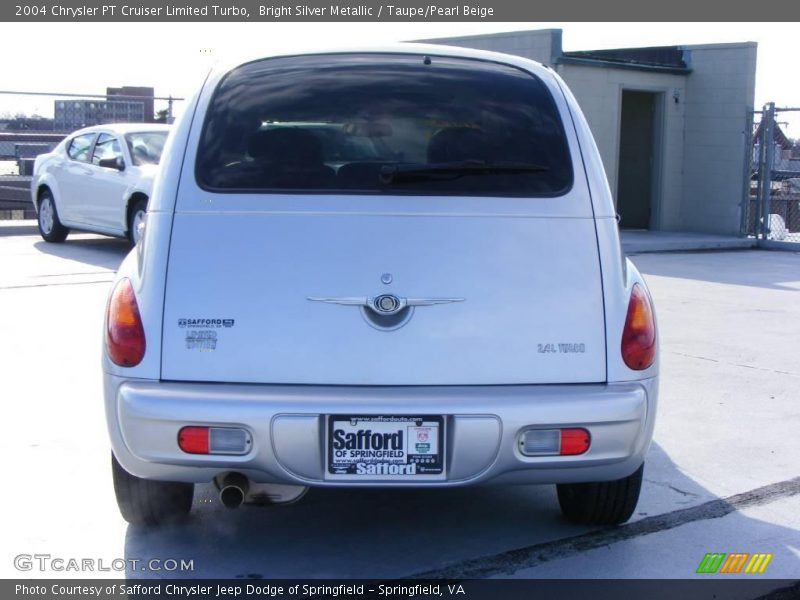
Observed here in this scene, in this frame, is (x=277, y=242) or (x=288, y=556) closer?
(x=277, y=242)

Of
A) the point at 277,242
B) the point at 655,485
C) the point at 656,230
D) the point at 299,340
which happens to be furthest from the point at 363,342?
the point at 656,230

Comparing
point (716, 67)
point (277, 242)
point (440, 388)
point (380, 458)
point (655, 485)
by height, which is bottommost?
point (655, 485)

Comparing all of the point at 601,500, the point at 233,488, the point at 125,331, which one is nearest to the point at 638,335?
the point at 601,500

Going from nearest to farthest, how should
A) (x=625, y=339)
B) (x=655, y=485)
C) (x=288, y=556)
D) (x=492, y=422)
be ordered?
(x=492, y=422), (x=625, y=339), (x=288, y=556), (x=655, y=485)

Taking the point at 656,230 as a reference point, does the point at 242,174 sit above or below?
above

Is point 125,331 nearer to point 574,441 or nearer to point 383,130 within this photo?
point 383,130

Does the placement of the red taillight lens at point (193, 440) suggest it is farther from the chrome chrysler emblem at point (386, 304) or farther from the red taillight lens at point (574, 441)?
the red taillight lens at point (574, 441)

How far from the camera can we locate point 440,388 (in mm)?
3578

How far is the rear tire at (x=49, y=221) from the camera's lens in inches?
558

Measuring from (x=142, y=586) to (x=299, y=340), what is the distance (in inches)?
39.8

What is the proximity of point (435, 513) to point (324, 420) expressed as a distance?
46.7 inches

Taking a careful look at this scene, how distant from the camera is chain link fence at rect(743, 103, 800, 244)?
17.8m

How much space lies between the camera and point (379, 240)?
372 cm

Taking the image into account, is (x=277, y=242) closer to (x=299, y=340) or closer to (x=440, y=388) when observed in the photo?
(x=299, y=340)
